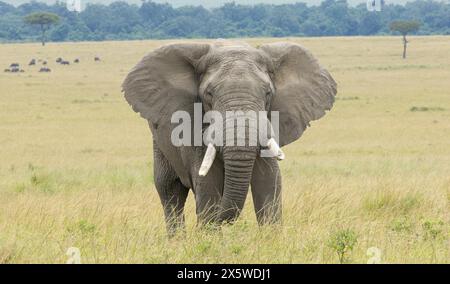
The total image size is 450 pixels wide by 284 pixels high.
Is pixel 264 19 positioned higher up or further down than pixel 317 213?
further down

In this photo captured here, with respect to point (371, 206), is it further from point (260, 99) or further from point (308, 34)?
point (308, 34)

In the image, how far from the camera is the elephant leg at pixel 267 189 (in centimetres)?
651

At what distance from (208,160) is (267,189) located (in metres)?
0.60

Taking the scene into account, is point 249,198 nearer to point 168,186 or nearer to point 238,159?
point 168,186

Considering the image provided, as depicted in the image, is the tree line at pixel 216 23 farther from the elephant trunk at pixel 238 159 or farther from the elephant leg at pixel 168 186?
the elephant trunk at pixel 238 159

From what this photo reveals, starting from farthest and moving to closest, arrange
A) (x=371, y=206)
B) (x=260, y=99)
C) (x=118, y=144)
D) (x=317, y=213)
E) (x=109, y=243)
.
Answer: (x=118, y=144) < (x=371, y=206) < (x=317, y=213) < (x=260, y=99) < (x=109, y=243)

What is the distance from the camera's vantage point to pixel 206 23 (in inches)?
4107

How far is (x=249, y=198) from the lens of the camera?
8859 millimetres

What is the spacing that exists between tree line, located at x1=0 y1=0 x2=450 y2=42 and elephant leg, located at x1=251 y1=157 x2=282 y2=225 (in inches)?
3596

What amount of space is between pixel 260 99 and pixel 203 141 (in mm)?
595

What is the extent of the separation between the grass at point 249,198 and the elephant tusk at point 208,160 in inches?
14.6

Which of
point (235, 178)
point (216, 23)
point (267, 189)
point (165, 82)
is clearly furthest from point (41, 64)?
point (235, 178)

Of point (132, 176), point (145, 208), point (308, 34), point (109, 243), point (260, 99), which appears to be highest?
point (260, 99)
